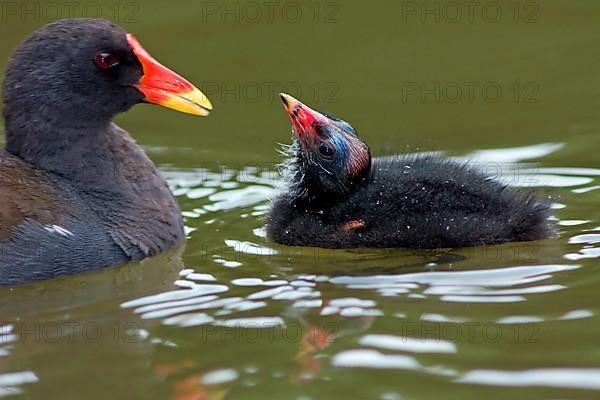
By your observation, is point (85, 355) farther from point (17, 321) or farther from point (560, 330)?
point (560, 330)

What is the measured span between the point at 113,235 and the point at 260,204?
139 cm

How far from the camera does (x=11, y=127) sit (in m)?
7.90

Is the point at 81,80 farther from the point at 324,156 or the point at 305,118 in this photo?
the point at 324,156

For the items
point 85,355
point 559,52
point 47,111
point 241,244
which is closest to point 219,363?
point 85,355

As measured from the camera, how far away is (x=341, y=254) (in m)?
7.42

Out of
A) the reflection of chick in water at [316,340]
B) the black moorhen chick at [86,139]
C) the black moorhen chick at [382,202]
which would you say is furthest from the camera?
the black moorhen chick at [86,139]

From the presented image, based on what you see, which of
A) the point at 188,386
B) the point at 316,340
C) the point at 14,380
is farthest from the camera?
the point at 316,340

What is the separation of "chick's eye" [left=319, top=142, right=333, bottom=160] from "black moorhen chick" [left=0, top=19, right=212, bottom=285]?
74 centimetres

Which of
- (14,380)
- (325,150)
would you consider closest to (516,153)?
(325,150)

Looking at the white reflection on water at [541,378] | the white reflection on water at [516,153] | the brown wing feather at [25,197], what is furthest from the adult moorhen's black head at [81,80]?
the white reflection on water at [541,378]

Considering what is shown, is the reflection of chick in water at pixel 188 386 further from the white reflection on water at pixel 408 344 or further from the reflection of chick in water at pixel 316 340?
the white reflection on water at pixel 408 344

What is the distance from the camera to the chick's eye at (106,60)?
308 inches

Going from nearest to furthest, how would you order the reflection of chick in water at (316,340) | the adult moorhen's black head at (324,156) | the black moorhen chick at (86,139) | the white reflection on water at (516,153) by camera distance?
the reflection of chick in water at (316,340) < the black moorhen chick at (86,139) < the adult moorhen's black head at (324,156) < the white reflection on water at (516,153)

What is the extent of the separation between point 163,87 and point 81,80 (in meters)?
0.51
